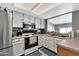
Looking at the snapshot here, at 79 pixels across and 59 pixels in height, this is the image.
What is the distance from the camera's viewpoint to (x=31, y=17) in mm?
4320

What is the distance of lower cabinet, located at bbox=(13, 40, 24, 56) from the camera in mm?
2694

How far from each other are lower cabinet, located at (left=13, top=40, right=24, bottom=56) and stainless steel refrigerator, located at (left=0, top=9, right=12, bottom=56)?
0.56 m

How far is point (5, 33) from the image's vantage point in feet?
6.46

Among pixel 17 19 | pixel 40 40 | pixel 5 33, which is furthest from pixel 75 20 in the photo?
pixel 5 33

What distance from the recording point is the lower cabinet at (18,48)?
269 cm

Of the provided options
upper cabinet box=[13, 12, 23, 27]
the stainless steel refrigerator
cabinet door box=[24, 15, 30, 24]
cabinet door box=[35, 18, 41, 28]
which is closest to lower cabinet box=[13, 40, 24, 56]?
the stainless steel refrigerator

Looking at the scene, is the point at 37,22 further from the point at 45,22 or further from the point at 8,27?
the point at 8,27

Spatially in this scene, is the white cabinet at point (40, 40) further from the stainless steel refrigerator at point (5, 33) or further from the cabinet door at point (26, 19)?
the stainless steel refrigerator at point (5, 33)

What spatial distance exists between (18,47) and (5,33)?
1082mm

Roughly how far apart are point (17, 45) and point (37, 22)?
2335 mm

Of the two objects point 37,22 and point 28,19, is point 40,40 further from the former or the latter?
point 28,19

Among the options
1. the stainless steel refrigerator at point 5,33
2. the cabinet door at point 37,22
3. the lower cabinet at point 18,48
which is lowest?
the lower cabinet at point 18,48

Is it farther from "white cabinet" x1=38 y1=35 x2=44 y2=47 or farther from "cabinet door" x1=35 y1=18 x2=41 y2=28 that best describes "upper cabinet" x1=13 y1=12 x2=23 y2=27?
"white cabinet" x1=38 y1=35 x2=44 y2=47

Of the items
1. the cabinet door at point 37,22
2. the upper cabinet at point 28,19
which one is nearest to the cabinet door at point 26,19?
the upper cabinet at point 28,19
